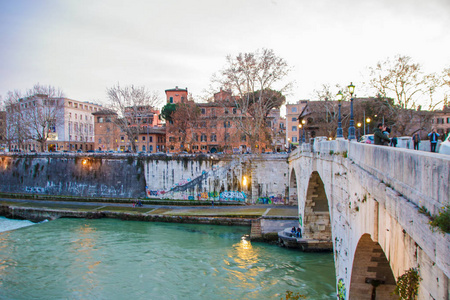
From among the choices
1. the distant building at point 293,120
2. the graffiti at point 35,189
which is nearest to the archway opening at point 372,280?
the graffiti at point 35,189

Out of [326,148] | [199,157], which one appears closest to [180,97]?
[199,157]

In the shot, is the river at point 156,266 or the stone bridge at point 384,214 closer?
the stone bridge at point 384,214

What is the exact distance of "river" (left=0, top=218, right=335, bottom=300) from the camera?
50.2 ft

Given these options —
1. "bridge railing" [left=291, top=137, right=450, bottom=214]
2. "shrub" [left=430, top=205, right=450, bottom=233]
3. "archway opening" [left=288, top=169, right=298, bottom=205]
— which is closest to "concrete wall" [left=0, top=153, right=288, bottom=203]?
"archway opening" [left=288, top=169, right=298, bottom=205]

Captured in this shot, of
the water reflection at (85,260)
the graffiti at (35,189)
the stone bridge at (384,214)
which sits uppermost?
the stone bridge at (384,214)

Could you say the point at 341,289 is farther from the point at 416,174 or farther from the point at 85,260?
the point at 85,260

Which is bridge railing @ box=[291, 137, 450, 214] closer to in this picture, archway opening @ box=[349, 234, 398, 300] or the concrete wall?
archway opening @ box=[349, 234, 398, 300]

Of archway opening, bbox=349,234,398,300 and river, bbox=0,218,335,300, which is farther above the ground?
archway opening, bbox=349,234,398,300

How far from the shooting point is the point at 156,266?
1828 cm

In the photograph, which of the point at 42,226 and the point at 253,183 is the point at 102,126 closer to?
the point at 42,226

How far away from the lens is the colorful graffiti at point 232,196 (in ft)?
104

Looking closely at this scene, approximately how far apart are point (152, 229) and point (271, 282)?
13.1 metres

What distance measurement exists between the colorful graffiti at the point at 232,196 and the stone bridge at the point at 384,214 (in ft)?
63.8

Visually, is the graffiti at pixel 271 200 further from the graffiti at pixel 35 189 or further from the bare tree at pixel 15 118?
the bare tree at pixel 15 118
